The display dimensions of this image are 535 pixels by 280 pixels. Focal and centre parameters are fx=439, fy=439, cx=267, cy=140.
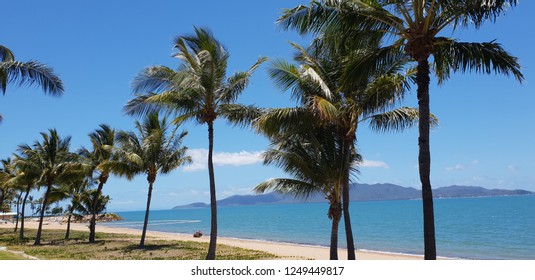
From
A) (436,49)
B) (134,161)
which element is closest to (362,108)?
(436,49)

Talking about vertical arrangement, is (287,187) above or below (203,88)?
below

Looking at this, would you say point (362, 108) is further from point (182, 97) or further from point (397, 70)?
point (182, 97)

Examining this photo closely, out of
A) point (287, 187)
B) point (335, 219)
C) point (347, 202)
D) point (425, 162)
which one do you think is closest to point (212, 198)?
point (287, 187)

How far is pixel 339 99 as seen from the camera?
41.4 ft

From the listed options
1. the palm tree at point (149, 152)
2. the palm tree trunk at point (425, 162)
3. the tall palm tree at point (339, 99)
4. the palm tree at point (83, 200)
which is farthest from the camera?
the palm tree at point (83, 200)

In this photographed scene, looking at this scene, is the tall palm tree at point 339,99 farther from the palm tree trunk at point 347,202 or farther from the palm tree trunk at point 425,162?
the palm tree trunk at point 425,162

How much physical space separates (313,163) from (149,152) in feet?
43.7

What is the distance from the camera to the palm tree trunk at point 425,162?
8141 millimetres

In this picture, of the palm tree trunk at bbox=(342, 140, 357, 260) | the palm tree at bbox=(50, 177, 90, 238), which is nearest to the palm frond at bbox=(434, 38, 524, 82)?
the palm tree trunk at bbox=(342, 140, 357, 260)

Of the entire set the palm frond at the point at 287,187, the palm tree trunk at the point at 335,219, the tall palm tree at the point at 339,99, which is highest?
the tall palm tree at the point at 339,99

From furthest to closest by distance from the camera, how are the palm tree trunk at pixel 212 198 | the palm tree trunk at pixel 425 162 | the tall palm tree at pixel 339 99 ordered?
the palm tree trunk at pixel 212 198
the tall palm tree at pixel 339 99
the palm tree trunk at pixel 425 162

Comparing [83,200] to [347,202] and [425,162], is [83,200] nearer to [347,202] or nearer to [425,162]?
[347,202]

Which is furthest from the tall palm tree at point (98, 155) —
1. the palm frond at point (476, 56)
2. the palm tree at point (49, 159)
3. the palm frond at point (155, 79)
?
the palm frond at point (476, 56)

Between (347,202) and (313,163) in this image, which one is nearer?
(347,202)
